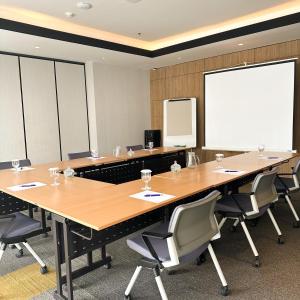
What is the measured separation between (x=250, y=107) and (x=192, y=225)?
4656 mm

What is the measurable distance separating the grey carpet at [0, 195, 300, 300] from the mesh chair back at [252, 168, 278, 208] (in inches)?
22.1

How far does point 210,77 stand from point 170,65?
Result: 4.31ft

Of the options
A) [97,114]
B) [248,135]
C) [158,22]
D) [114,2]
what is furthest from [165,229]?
[97,114]

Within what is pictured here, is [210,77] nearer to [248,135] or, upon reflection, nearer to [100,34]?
[248,135]

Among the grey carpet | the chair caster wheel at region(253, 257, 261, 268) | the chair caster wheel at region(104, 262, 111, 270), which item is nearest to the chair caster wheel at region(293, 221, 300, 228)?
the grey carpet

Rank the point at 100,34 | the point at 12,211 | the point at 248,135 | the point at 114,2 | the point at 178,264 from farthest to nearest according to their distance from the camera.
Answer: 1. the point at 248,135
2. the point at 100,34
3. the point at 114,2
4. the point at 12,211
5. the point at 178,264

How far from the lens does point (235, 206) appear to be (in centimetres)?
280

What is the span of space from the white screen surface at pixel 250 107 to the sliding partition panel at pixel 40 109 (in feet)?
11.6

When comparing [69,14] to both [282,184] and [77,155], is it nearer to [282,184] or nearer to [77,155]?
[77,155]

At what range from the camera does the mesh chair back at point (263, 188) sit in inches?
103

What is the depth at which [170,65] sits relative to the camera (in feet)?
24.1

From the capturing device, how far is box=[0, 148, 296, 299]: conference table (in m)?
1.93

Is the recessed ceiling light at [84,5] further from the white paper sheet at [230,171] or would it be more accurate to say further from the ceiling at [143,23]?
the white paper sheet at [230,171]

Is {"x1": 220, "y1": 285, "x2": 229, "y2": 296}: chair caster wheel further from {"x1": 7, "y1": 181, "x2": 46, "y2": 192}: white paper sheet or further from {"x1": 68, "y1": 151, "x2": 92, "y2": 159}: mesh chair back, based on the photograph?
{"x1": 68, "y1": 151, "x2": 92, "y2": 159}: mesh chair back
